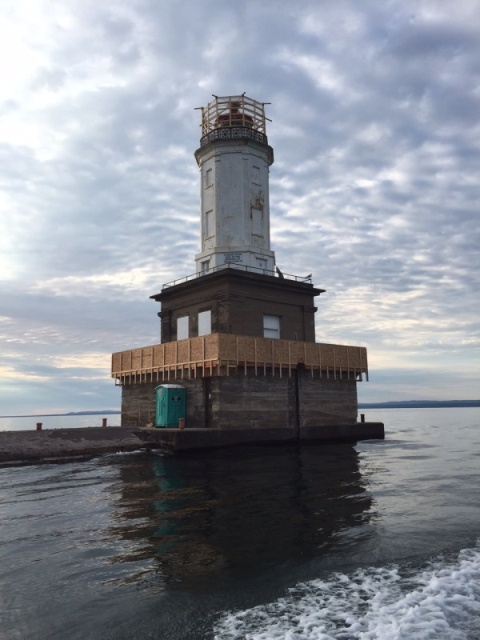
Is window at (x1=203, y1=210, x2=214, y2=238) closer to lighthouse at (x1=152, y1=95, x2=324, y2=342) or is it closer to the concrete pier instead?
lighthouse at (x1=152, y1=95, x2=324, y2=342)

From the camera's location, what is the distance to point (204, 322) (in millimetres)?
36875

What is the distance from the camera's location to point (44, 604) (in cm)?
744

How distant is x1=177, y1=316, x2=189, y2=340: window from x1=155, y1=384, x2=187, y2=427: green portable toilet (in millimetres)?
6509

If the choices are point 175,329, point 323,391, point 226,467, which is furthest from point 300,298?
point 226,467

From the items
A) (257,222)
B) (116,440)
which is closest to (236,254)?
(257,222)

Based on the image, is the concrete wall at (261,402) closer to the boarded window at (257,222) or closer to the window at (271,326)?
the window at (271,326)

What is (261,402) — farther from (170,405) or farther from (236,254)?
(236,254)

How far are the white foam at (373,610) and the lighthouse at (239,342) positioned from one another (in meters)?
21.1

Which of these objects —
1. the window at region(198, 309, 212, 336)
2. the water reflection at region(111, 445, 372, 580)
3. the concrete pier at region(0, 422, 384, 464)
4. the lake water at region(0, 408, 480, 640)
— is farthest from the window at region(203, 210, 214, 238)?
the lake water at region(0, 408, 480, 640)

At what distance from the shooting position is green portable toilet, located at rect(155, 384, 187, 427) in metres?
32.5

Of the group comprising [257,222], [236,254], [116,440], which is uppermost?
[257,222]

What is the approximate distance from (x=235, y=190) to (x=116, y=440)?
837 inches

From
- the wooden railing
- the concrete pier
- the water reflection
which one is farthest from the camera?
the wooden railing

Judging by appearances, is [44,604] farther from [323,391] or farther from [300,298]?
[300,298]
